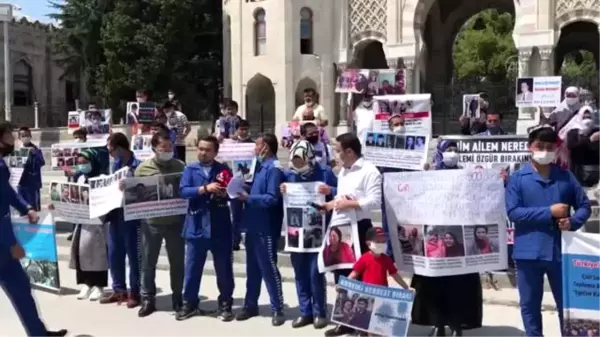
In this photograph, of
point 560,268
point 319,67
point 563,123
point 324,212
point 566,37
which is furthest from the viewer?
point 566,37

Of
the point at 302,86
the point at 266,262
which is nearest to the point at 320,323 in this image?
the point at 266,262

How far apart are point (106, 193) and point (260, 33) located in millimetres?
25994

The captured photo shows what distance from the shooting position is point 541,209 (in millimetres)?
5754

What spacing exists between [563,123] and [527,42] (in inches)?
653

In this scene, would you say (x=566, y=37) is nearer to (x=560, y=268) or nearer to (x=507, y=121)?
(x=507, y=121)

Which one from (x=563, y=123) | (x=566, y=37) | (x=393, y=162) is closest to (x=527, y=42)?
(x=566, y=37)

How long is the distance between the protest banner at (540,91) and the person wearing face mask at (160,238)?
930 centimetres

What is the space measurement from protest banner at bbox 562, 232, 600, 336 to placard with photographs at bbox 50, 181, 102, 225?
5364 mm

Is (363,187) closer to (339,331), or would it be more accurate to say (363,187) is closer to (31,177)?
(339,331)

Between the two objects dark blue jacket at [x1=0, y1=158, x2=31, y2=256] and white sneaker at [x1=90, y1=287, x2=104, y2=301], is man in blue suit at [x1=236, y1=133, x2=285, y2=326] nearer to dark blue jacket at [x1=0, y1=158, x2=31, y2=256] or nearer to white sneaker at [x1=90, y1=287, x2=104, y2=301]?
dark blue jacket at [x1=0, y1=158, x2=31, y2=256]

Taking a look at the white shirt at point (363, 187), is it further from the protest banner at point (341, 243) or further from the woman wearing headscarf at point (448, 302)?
the woman wearing headscarf at point (448, 302)

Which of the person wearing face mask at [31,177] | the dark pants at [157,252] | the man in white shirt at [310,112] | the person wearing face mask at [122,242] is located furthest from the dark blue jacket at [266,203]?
the person wearing face mask at [31,177]

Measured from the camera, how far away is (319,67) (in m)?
32.1

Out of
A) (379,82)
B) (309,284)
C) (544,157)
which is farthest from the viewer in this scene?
(379,82)
